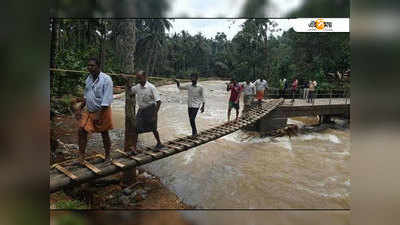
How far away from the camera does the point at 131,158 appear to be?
3209 mm

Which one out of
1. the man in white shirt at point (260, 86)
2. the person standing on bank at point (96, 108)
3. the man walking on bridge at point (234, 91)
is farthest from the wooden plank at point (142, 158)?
the man in white shirt at point (260, 86)

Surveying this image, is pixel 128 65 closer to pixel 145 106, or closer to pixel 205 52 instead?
pixel 145 106

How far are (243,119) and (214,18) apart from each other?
3.89 ft

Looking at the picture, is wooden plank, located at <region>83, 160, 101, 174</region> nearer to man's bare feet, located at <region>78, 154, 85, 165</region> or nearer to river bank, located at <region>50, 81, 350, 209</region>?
man's bare feet, located at <region>78, 154, 85, 165</region>

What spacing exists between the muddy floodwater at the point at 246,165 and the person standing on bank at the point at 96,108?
14 cm

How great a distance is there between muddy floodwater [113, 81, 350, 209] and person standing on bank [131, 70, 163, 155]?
0.23 feet

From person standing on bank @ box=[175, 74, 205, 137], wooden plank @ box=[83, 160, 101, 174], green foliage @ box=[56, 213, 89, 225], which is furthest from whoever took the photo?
person standing on bank @ box=[175, 74, 205, 137]

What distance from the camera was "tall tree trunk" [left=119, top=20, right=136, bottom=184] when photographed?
3.25 metres

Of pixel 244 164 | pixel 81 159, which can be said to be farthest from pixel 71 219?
pixel 244 164

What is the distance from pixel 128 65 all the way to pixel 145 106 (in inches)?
19.5

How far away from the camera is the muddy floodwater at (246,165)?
319 centimetres

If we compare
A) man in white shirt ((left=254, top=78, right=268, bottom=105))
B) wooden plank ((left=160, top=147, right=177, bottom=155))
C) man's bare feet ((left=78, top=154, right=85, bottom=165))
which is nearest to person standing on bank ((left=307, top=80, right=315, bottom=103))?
man in white shirt ((left=254, top=78, right=268, bottom=105))

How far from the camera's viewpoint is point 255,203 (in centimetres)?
322
